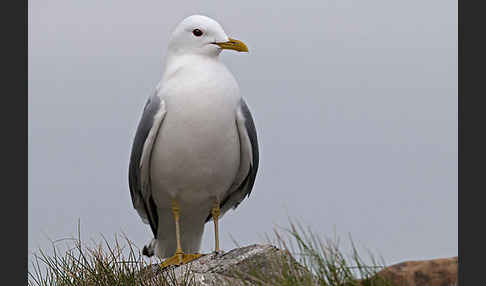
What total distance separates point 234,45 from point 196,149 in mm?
1143

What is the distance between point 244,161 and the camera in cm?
755

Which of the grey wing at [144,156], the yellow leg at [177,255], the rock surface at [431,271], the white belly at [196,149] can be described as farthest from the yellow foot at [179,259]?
the rock surface at [431,271]

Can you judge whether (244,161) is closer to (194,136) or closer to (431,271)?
(194,136)

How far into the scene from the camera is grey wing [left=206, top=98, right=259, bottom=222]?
7328 millimetres

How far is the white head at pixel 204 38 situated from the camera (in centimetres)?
738

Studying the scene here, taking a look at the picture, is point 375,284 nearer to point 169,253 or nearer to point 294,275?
point 294,275

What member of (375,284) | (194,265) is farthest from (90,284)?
(375,284)

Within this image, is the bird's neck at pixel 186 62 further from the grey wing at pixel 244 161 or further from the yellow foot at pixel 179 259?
the yellow foot at pixel 179 259

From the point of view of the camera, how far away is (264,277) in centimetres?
586

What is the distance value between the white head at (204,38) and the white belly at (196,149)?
572mm

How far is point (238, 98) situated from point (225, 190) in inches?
Result: 39.2

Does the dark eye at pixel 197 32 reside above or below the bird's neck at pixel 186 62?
above

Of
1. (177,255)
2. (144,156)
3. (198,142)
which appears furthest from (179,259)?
(198,142)

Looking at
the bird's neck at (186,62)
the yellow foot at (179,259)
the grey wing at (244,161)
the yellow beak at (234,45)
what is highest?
the yellow beak at (234,45)
